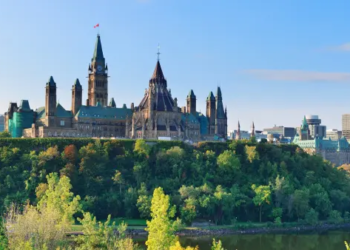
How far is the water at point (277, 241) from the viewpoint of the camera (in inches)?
3351

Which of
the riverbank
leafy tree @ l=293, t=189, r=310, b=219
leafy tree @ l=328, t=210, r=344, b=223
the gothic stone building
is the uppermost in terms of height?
the gothic stone building

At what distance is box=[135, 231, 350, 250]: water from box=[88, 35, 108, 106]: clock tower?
7952 cm

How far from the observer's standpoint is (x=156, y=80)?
500 feet

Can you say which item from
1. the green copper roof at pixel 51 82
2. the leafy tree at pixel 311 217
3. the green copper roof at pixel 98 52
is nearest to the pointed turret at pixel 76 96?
the green copper roof at pixel 51 82

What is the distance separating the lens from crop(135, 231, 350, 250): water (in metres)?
85.1

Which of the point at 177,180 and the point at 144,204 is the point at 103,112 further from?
the point at 144,204

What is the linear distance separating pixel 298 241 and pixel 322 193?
935 inches

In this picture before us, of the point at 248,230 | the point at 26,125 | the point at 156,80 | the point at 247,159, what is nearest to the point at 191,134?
the point at 156,80

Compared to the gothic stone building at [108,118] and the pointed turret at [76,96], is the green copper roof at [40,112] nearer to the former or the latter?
the gothic stone building at [108,118]

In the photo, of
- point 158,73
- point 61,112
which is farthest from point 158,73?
point 61,112

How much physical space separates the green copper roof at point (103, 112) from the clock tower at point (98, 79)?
12.5 m

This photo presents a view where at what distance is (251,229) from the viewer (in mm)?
98125

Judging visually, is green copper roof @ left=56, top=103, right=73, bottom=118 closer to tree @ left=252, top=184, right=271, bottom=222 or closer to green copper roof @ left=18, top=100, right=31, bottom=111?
green copper roof @ left=18, top=100, right=31, bottom=111

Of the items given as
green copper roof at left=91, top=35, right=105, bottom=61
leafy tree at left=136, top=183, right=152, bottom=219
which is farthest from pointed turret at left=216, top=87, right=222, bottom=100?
leafy tree at left=136, top=183, right=152, bottom=219
